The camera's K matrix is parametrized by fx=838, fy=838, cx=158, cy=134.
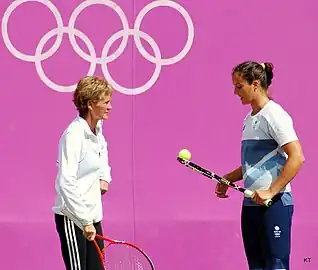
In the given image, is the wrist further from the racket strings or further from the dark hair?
the racket strings

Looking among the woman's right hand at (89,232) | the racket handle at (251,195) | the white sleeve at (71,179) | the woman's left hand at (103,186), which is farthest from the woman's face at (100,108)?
the racket handle at (251,195)

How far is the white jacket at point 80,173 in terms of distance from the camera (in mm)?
4188

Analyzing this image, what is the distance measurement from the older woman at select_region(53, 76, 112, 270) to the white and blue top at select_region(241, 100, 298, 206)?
798mm

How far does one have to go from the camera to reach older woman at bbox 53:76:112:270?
13.8ft

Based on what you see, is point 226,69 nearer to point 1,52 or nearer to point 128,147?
point 128,147

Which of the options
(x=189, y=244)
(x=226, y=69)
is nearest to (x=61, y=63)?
(x=226, y=69)

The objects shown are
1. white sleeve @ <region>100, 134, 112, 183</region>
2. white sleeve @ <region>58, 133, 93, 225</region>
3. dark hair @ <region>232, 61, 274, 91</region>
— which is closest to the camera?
white sleeve @ <region>58, 133, 93, 225</region>

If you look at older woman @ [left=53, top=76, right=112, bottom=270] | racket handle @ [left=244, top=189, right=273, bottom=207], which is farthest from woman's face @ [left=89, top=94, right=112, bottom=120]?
racket handle @ [left=244, top=189, right=273, bottom=207]

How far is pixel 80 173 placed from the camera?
4.35 m

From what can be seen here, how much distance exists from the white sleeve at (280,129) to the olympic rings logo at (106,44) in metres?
1.53

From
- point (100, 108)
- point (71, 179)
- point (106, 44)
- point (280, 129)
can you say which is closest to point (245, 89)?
point (280, 129)

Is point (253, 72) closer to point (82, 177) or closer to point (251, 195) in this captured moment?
point (251, 195)

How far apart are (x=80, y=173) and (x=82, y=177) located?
0.02m

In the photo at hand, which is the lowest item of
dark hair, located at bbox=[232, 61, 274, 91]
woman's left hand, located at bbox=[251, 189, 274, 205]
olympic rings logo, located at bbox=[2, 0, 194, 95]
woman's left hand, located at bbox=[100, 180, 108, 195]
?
woman's left hand, located at bbox=[251, 189, 274, 205]
